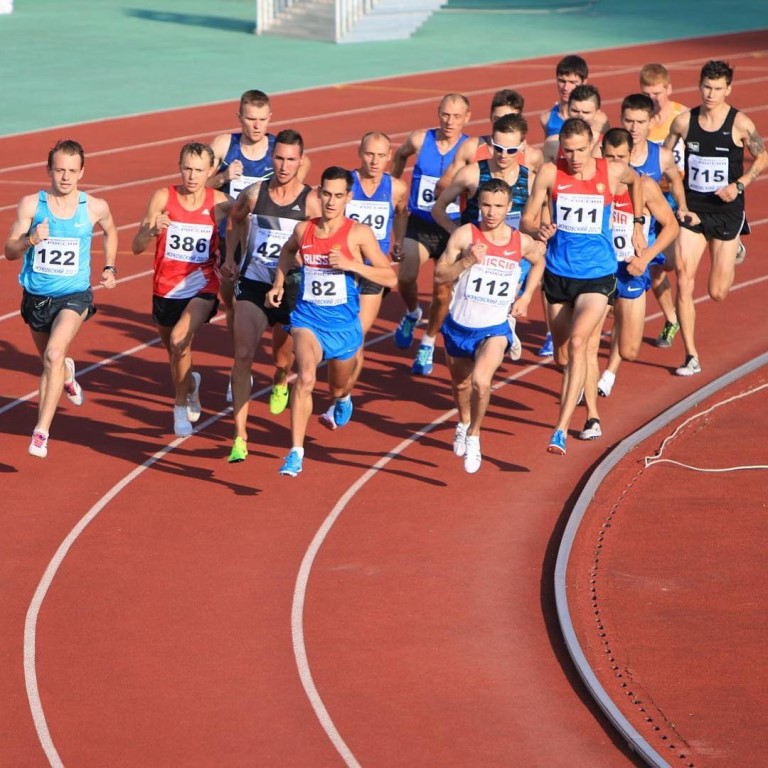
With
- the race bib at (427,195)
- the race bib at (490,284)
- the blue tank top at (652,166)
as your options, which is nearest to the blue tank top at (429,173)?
the race bib at (427,195)

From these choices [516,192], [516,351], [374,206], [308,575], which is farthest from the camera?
[516,351]

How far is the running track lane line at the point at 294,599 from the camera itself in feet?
23.2

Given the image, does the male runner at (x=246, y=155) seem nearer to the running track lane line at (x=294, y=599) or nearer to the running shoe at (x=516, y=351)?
the running track lane line at (x=294, y=599)

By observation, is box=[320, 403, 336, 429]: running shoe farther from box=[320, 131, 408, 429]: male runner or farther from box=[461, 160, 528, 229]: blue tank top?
box=[461, 160, 528, 229]: blue tank top

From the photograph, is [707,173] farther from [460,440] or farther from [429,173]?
[460,440]

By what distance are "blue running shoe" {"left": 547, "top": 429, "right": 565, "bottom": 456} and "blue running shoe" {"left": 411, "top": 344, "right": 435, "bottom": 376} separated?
222 cm

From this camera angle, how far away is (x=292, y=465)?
9.56 metres

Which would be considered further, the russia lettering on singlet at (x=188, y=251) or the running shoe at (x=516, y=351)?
the running shoe at (x=516, y=351)

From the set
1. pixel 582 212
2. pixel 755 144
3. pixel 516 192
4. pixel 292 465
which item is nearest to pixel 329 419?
pixel 292 465

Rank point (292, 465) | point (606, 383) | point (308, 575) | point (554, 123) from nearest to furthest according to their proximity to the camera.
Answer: point (308, 575), point (292, 465), point (606, 383), point (554, 123)

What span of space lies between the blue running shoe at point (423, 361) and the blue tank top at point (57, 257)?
2.72m

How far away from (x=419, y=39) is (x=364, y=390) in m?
17.8

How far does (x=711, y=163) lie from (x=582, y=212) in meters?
2.16

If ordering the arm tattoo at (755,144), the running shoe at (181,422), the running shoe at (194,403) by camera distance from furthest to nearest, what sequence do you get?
the arm tattoo at (755,144)
the running shoe at (194,403)
the running shoe at (181,422)
